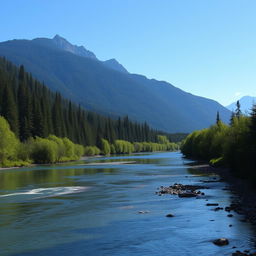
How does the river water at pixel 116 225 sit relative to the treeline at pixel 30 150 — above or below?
below

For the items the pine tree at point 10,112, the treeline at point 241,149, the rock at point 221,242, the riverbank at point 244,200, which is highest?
the pine tree at point 10,112

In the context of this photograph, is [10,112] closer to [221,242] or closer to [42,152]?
[42,152]

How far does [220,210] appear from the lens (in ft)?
113

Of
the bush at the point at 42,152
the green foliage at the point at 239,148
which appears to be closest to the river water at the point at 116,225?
the green foliage at the point at 239,148

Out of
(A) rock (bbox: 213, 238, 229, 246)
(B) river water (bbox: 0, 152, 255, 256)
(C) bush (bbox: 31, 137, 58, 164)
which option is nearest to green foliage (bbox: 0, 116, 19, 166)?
(C) bush (bbox: 31, 137, 58, 164)

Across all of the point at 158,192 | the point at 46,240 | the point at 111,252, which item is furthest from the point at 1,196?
the point at 111,252

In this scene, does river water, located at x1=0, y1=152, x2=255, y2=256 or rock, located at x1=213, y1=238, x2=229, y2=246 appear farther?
rock, located at x1=213, y1=238, x2=229, y2=246

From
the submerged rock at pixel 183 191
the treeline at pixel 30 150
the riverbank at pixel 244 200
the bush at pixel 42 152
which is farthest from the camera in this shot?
the bush at pixel 42 152

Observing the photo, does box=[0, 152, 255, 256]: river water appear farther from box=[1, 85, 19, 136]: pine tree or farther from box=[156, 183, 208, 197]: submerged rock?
box=[1, 85, 19, 136]: pine tree

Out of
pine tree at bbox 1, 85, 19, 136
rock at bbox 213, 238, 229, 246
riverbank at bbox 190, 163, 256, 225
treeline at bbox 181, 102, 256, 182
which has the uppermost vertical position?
pine tree at bbox 1, 85, 19, 136

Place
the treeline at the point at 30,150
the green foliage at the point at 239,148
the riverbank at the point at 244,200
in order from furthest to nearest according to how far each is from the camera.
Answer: the treeline at the point at 30,150 < the green foliage at the point at 239,148 < the riverbank at the point at 244,200

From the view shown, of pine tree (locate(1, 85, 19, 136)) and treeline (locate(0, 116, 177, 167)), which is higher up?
pine tree (locate(1, 85, 19, 136))

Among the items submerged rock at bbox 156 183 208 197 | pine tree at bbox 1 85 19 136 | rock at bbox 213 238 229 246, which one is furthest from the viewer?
pine tree at bbox 1 85 19 136

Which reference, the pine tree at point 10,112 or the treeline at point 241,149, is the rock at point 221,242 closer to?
the treeline at point 241,149
